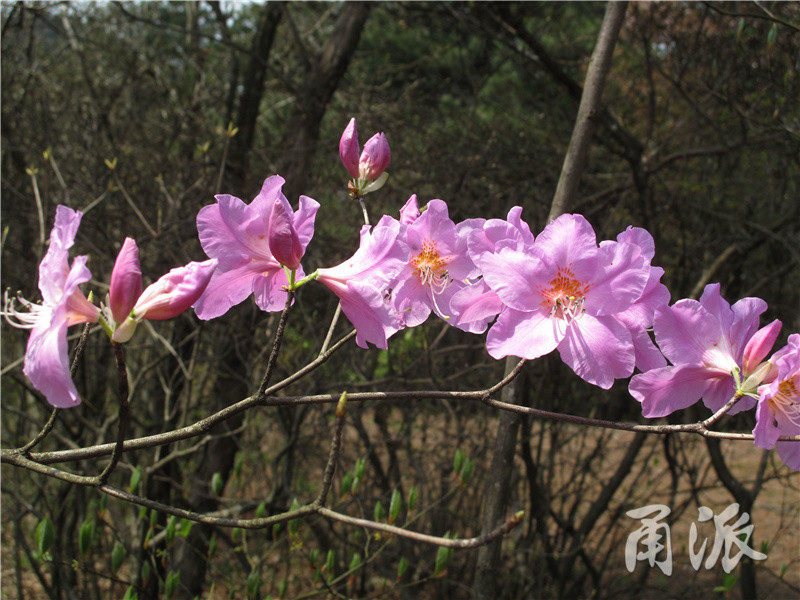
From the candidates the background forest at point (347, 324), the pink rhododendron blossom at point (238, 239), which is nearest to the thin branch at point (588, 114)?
the pink rhododendron blossom at point (238, 239)

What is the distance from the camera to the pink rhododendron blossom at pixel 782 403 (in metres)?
0.88

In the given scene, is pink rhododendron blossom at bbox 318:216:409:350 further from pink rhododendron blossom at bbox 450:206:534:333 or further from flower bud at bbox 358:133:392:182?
flower bud at bbox 358:133:392:182

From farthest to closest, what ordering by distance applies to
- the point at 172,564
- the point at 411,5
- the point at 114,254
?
1. the point at 411,5
2. the point at 114,254
3. the point at 172,564

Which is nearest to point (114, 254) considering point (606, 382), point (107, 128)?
point (107, 128)

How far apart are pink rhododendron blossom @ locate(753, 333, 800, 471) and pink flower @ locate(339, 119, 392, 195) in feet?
2.29

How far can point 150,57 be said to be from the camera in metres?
5.55

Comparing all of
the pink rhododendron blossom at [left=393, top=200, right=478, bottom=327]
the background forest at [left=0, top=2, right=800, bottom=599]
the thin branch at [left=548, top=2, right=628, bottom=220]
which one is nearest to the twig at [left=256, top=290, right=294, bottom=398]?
the pink rhododendron blossom at [left=393, top=200, right=478, bottom=327]

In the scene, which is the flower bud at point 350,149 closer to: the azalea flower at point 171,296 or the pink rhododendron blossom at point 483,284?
the pink rhododendron blossom at point 483,284

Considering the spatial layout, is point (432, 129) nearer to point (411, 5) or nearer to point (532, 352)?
point (411, 5)

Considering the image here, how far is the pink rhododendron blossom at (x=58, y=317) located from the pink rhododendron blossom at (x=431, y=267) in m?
0.49

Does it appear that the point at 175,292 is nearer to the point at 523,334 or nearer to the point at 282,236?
the point at 282,236

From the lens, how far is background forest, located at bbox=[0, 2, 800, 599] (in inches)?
129

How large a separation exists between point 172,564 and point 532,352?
290 cm

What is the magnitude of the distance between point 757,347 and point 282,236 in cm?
70
